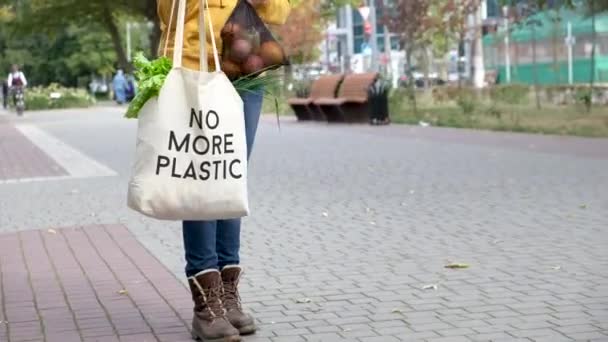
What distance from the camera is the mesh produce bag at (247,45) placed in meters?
4.96

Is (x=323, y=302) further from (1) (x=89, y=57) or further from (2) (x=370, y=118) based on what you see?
(1) (x=89, y=57)

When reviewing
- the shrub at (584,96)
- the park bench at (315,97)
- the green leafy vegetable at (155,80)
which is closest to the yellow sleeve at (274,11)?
the green leafy vegetable at (155,80)

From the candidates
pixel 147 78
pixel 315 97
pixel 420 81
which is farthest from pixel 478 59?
pixel 147 78

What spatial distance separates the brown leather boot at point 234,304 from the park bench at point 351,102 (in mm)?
18845

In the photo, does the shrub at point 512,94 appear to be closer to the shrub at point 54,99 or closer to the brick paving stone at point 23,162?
the brick paving stone at point 23,162

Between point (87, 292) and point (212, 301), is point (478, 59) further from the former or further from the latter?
point (212, 301)

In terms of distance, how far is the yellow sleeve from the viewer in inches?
201

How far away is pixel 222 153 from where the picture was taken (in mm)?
4680

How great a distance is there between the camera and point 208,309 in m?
5.07

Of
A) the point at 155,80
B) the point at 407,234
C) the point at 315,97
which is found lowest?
the point at 407,234

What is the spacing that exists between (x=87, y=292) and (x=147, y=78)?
1953 millimetres

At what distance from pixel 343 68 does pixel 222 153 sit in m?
55.4

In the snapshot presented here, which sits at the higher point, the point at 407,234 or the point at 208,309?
the point at 208,309

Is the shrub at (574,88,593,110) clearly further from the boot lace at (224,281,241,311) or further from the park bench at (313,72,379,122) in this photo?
the boot lace at (224,281,241,311)
